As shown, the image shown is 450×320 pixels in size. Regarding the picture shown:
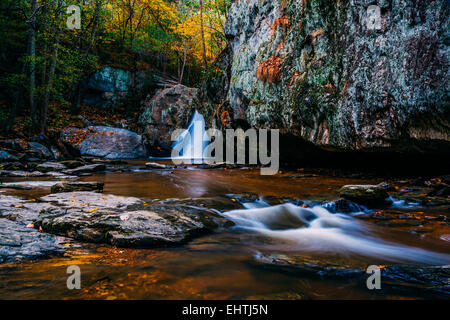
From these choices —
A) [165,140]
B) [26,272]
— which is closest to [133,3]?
[165,140]

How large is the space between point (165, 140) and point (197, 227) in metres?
15.4

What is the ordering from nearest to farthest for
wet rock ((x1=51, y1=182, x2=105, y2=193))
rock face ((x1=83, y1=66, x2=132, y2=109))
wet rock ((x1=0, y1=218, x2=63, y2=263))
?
wet rock ((x1=0, y1=218, x2=63, y2=263)) → wet rock ((x1=51, y1=182, x2=105, y2=193)) → rock face ((x1=83, y1=66, x2=132, y2=109))

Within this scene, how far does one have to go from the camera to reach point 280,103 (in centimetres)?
868

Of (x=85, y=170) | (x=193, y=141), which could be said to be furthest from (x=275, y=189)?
(x=193, y=141)

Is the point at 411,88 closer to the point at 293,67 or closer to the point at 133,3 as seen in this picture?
the point at 293,67

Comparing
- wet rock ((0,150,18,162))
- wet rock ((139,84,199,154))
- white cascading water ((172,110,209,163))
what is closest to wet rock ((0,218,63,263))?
wet rock ((0,150,18,162))

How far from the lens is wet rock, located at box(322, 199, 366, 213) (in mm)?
5152

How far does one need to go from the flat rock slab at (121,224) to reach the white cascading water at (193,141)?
1320cm

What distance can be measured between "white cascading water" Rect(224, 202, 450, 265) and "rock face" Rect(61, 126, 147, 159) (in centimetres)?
1235

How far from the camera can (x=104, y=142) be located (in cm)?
1565

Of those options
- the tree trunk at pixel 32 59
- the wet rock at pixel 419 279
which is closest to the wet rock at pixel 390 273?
Result: the wet rock at pixel 419 279

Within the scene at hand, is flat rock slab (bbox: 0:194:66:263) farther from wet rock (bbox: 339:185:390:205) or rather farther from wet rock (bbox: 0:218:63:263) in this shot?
wet rock (bbox: 339:185:390:205)

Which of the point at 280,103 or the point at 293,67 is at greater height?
the point at 293,67

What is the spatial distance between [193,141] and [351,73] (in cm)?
1269
